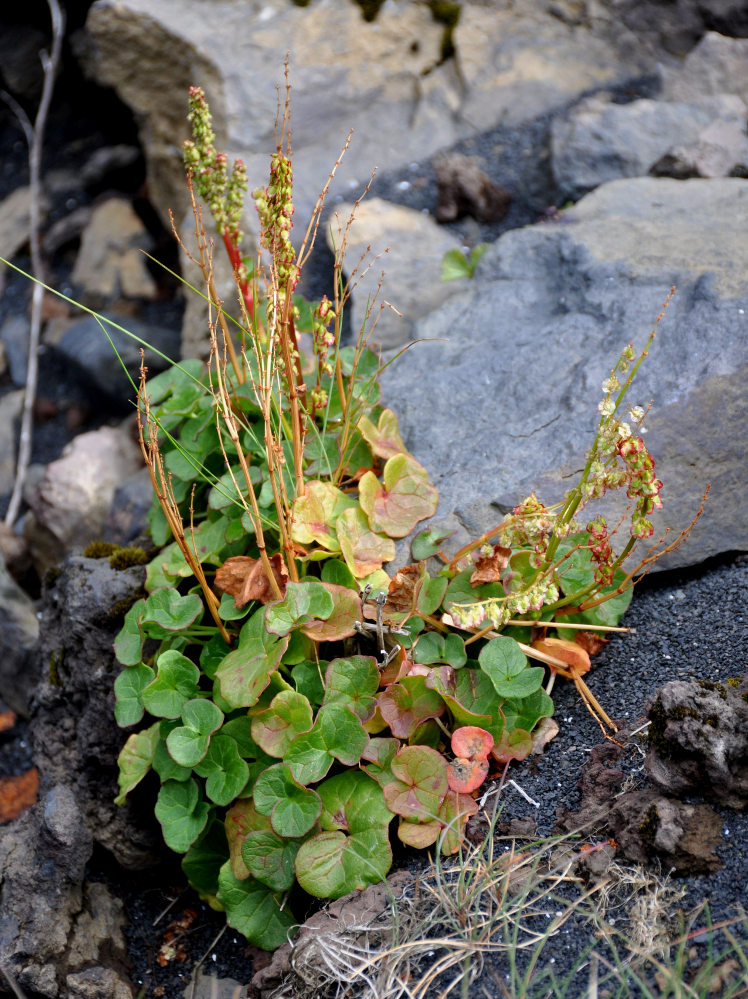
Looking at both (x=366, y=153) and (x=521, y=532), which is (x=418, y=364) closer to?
(x=521, y=532)

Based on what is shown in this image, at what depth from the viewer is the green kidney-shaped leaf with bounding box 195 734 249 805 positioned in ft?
6.64

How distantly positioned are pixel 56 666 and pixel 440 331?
65.7 inches

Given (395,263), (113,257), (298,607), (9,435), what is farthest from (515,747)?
(113,257)

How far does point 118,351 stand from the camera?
4348 millimetres

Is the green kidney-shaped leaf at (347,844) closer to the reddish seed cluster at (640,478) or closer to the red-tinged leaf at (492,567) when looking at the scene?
the red-tinged leaf at (492,567)

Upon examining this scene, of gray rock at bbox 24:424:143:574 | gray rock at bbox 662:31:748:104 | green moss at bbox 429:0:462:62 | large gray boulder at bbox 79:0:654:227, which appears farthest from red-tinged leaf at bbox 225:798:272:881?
green moss at bbox 429:0:462:62

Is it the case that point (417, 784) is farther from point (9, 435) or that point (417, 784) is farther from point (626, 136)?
point (9, 435)

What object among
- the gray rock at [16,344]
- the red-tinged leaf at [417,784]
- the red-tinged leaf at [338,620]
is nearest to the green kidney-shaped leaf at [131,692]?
the red-tinged leaf at [338,620]

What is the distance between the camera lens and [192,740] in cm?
206

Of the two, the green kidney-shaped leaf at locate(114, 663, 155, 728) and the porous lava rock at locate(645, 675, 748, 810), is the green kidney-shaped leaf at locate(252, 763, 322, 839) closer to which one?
the green kidney-shaped leaf at locate(114, 663, 155, 728)

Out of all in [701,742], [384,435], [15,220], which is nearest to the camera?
[701,742]

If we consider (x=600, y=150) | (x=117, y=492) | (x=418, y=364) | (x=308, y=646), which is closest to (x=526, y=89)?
(x=600, y=150)

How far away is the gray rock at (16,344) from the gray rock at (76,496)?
3.50 ft

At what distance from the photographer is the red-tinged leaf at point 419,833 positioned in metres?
1.88
